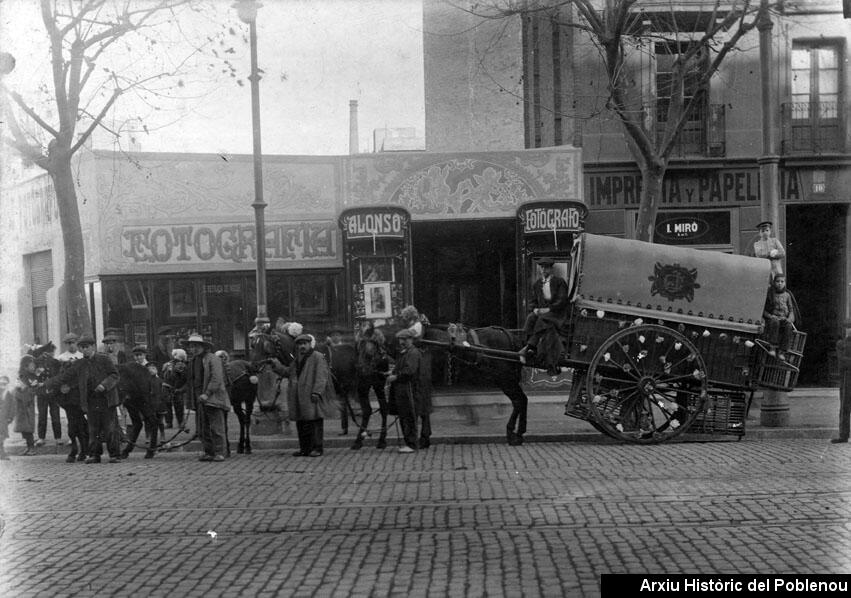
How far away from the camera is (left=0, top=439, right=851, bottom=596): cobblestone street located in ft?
18.8

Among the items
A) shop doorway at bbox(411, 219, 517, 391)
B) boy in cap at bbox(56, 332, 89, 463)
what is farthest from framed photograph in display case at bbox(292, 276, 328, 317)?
boy in cap at bbox(56, 332, 89, 463)

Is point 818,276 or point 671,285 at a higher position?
point 671,285

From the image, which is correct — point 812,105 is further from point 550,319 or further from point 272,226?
point 272,226

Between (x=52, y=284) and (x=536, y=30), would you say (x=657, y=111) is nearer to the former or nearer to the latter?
(x=536, y=30)

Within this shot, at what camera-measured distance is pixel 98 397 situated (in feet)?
39.0

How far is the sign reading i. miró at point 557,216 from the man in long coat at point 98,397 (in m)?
9.11

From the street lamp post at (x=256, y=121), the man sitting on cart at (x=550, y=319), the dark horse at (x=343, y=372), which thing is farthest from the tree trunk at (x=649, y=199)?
the street lamp post at (x=256, y=121)

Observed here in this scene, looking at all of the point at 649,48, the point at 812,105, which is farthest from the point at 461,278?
the point at 812,105

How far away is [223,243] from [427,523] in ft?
41.4

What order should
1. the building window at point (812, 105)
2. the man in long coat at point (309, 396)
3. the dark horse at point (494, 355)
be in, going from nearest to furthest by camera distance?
the man in long coat at point (309, 396), the dark horse at point (494, 355), the building window at point (812, 105)

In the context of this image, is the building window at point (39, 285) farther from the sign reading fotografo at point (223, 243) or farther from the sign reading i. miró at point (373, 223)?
the sign reading i. miró at point (373, 223)

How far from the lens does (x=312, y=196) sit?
1908 centimetres

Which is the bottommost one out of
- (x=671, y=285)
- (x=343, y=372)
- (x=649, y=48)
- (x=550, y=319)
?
(x=343, y=372)

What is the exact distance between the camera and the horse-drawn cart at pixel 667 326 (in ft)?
35.9
